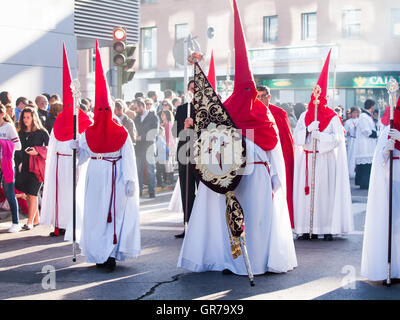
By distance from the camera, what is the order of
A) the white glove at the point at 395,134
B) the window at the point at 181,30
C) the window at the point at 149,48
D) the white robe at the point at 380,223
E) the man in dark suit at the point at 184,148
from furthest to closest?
the window at the point at 149,48 → the window at the point at 181,30 → the man in dark suit at the point at 184,148 → the white robe at the point at 380,223 → the white glove at the point at 395,134

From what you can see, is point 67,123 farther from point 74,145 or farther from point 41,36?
point 41,36

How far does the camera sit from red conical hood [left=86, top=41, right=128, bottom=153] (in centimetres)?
759

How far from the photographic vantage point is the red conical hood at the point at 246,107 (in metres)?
7.05

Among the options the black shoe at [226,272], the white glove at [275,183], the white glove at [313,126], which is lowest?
the black shoe at [226,272]

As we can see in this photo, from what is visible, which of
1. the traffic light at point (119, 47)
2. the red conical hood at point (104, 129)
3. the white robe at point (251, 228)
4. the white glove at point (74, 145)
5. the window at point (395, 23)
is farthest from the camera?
the window at point (395, 23)

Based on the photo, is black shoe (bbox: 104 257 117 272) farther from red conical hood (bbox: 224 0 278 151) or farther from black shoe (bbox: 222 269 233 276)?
red conical hood (bbox: 224 0 278 151)

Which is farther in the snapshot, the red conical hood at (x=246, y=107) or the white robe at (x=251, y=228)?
the white robe at (x=251, y=228)

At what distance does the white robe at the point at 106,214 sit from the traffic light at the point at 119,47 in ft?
26.1

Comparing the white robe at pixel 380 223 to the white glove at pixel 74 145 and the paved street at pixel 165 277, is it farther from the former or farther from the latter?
the white glove at pixel 74 145

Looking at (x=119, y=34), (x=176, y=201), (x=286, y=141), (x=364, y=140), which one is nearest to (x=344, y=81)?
(x=364, y=140)

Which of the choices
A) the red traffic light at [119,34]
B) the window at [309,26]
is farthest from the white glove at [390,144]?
the window at [309,26]

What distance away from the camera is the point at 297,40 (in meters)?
33.8

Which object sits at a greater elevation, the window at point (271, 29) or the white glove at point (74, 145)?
the window at point (271, 29)
